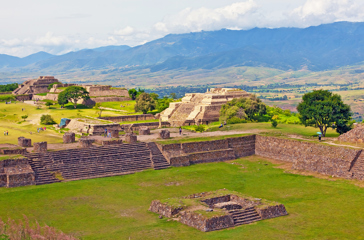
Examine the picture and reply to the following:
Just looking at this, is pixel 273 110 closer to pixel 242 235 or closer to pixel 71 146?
pixel 71 146

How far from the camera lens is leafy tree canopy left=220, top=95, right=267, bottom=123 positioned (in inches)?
2223

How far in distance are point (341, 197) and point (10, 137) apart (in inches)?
1239

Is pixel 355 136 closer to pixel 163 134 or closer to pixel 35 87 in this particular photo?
pixel 163 134

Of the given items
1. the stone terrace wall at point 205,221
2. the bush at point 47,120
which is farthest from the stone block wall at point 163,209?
the bush at point 47,120

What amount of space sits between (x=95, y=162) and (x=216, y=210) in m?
14.2

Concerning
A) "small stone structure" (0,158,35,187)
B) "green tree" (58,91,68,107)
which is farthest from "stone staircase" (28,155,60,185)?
"green tree" (58,91,68,107)

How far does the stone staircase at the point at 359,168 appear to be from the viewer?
3319 cm

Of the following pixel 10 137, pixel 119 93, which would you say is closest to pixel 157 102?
pixel 119 93

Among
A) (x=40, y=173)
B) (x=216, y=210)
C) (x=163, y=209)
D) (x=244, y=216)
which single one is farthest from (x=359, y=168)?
(x=40, y=173)

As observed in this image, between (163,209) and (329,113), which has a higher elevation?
(329,113)

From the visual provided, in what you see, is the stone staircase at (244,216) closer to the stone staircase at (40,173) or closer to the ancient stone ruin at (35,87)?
the stone staircase at (40,173)

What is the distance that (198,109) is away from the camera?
61188mm

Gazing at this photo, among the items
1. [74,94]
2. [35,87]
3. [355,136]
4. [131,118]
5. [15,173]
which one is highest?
[35,87]

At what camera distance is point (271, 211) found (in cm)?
2572
